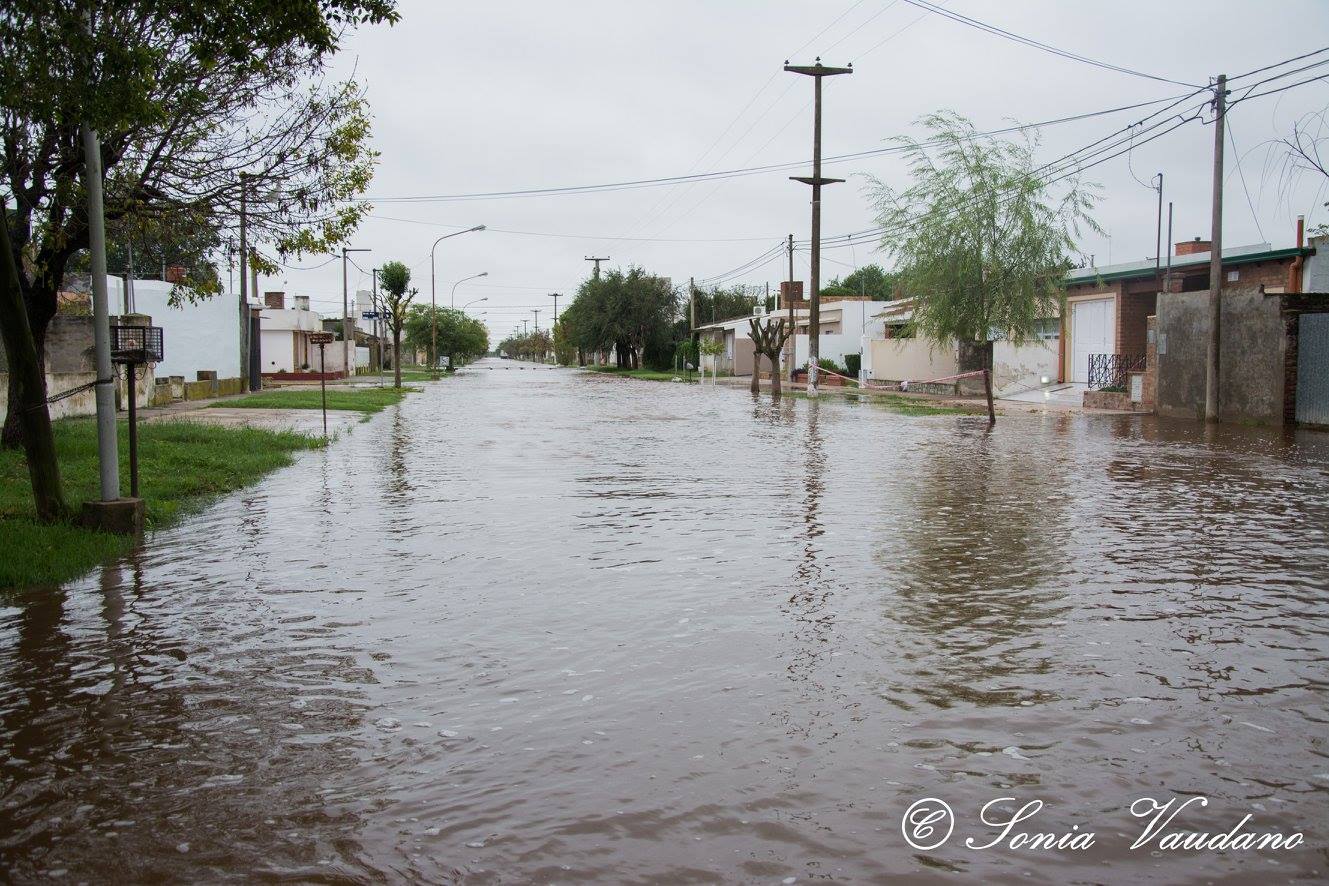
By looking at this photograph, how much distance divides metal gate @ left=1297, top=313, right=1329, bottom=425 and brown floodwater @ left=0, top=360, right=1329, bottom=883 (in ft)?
46.7

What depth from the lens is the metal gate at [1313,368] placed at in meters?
24.7

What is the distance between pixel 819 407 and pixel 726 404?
388cm

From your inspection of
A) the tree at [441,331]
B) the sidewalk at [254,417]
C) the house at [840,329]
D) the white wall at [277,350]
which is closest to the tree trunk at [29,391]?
the sidewalk at [254,417]

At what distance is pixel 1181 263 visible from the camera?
3825 cm

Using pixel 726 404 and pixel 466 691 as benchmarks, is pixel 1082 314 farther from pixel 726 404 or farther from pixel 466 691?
pixel 466 691

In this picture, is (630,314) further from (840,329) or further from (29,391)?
(29,391)

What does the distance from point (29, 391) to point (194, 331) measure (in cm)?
3422

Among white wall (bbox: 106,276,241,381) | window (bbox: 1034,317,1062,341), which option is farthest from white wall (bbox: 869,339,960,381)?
white wall (bbox: 106,276,241,381)

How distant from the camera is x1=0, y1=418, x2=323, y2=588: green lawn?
30.9ft

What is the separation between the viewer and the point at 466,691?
608 cm

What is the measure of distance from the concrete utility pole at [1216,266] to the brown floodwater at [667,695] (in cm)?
1541

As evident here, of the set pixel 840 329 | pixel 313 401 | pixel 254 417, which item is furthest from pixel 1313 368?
pixel 840 329

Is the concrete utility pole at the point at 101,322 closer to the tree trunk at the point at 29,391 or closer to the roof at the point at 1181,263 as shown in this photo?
the tree trunk at the point at 29,391

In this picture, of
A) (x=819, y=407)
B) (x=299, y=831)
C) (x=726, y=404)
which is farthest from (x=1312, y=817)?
(x=726, y=404)
